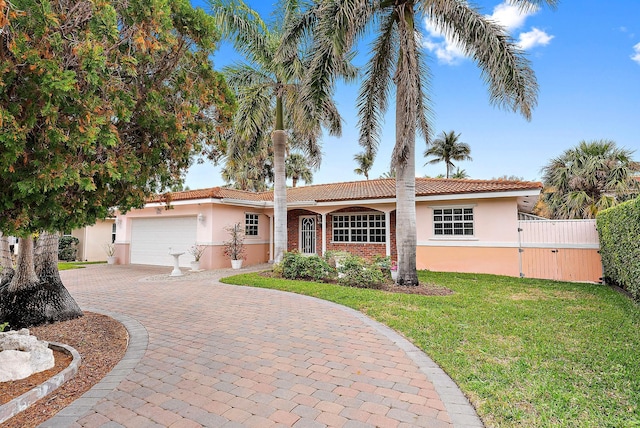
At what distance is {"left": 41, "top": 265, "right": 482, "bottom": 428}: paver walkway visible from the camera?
316cm

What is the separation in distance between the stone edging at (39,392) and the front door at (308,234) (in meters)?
14.3

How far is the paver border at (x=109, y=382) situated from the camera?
3.13m

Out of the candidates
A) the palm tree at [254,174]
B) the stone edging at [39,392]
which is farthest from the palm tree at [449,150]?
the stone edging at [39,392]

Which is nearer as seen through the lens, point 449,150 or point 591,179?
point 591,179

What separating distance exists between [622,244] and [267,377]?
962 cm

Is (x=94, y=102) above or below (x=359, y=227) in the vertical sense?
above

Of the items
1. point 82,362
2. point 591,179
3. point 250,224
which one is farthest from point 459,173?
point 82,362

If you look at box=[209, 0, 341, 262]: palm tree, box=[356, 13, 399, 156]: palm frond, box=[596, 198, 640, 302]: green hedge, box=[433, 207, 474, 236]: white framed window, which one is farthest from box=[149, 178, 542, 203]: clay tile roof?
box=[356, 13, 399, 156]: palm frond

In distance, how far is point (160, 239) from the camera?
59.0ft

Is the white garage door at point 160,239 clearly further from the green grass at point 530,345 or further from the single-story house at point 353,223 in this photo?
the green grass at point 530,345

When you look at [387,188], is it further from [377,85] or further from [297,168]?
[297,168]

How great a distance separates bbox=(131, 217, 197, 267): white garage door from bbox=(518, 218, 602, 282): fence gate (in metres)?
A: 15.3

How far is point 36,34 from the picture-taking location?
8.50ft

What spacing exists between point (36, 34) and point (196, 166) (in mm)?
3240
